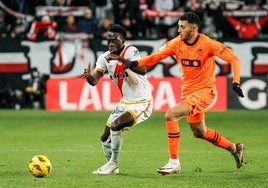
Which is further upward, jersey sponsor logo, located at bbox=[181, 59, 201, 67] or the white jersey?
jersey sponsor logo, located at bbox=[181, 59, 201, 67]

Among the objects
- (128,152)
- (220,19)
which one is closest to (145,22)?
(220,19)

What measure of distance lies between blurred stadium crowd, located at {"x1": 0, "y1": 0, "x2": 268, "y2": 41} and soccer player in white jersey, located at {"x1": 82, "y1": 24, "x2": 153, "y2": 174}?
1133 cm

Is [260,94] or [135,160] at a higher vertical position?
[135,160]

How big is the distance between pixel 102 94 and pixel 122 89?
33.0ft

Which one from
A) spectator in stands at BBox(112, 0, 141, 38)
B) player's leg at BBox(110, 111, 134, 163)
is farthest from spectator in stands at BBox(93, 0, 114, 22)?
player's leg at BBox(110, 111, 134, 163)

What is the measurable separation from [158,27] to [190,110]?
41.2 ft

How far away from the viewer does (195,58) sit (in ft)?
36.5

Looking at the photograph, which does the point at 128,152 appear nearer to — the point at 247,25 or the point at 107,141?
the point at 107,141

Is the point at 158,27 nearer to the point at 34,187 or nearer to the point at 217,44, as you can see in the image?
the point at 217,44

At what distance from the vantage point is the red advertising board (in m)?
21.5

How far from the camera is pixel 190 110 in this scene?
36.1 feet

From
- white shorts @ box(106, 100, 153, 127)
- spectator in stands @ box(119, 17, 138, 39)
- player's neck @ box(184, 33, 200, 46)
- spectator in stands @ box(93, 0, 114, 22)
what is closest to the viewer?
player's neck @ box(184, 33, 200, 46)

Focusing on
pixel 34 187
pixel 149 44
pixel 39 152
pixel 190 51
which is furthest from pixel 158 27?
pixel 34 187

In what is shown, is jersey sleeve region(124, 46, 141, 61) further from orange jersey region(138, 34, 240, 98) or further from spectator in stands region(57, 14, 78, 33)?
spectator in stands region(57, 14, 78, 33)
